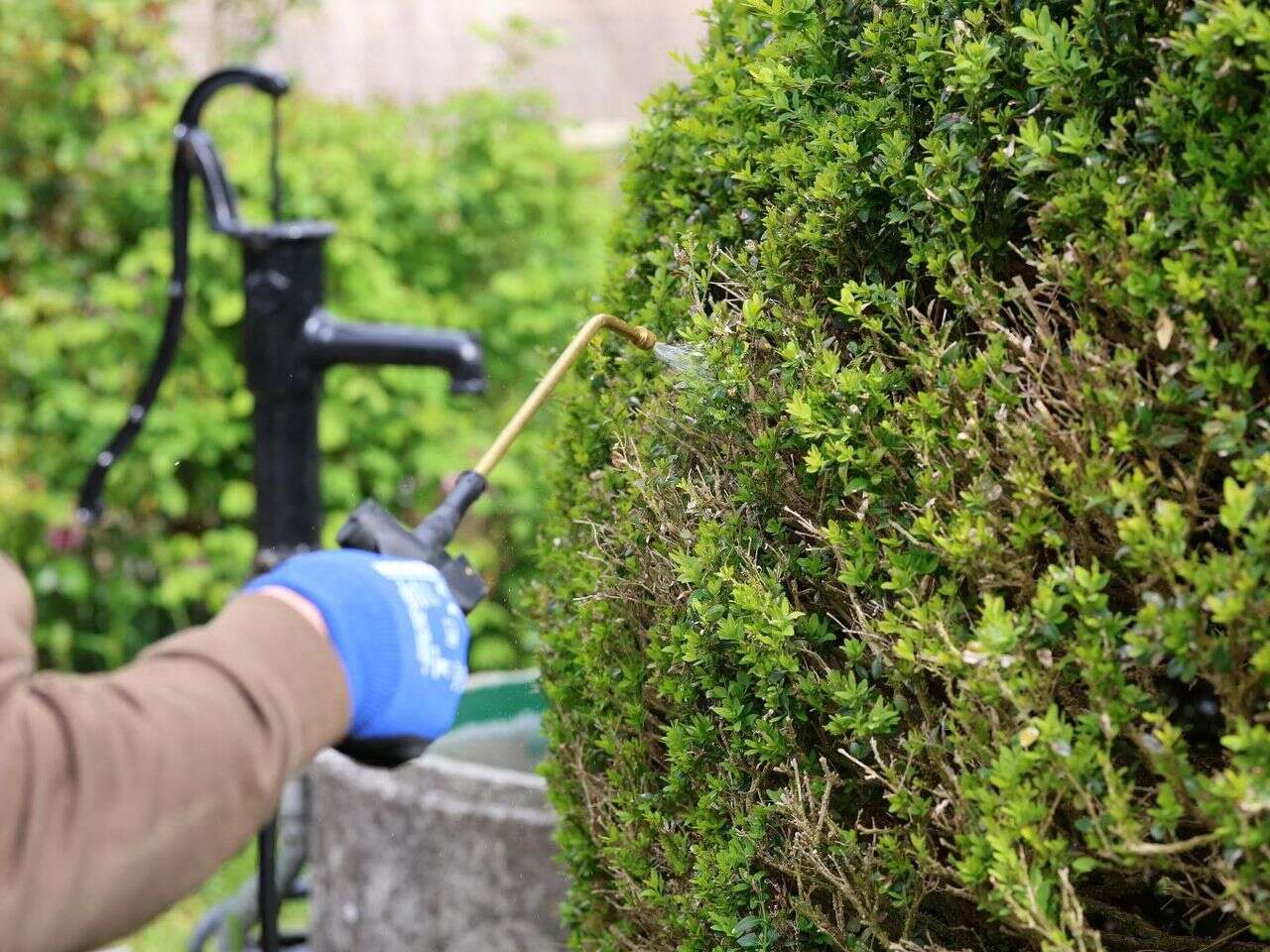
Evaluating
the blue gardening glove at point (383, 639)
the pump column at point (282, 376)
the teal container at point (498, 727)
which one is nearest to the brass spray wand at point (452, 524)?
the blue gardening glove at point (383, 639)

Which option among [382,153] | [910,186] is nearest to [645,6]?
[382,153]

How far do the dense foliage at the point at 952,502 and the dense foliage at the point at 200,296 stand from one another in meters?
3.17

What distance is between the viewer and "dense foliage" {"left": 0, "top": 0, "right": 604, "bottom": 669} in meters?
4.91

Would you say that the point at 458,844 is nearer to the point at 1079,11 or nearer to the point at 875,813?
the point at 875,813

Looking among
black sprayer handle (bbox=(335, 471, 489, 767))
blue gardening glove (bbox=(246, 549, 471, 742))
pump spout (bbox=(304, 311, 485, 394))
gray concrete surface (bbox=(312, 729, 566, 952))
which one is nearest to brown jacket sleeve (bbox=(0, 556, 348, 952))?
blue gardening glove (bbox=(246, 549, 471, 742))

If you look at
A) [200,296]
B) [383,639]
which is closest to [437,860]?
[383,639]

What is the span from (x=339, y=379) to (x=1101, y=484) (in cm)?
388

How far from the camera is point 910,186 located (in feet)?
5.06

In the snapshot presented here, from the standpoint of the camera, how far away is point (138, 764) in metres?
1.21

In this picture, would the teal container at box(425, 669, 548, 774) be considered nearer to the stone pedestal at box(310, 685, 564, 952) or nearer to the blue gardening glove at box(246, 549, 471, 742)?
the stone pedestal at box(310, 685, 564, 952)

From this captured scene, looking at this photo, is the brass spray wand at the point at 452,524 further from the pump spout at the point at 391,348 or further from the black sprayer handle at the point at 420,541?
the pump spout at the point at 391,348

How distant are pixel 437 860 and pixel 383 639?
1.58 m

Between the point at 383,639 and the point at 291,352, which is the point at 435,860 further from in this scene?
the point at 383,639

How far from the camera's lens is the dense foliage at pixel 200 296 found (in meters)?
4.91
